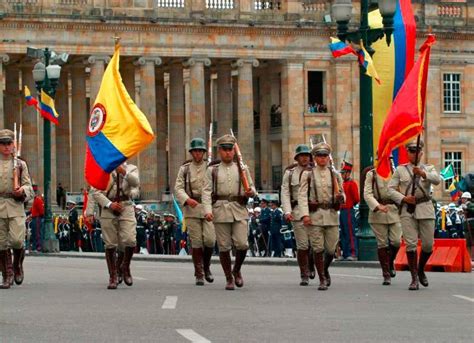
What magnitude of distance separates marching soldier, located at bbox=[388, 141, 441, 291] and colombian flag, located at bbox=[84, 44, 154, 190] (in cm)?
379

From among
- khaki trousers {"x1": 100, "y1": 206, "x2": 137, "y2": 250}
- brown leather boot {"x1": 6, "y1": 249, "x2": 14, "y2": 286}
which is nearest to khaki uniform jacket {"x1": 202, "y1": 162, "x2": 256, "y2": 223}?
khaki trousers {"x1": 100, "y1": 206, "x2": 137, "y2": 250}

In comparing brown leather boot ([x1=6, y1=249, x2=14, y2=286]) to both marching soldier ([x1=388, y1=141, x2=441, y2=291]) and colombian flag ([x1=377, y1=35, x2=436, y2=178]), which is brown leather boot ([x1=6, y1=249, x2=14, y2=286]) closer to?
marching soldier ([x1=388, y1=141, x2=441, y2=291])

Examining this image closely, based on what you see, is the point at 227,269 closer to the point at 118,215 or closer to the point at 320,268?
the point at 320,268

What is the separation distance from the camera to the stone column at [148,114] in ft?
242

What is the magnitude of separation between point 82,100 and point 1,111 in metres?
4.76

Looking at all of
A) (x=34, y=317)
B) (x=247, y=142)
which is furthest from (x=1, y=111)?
(x=34, y=317)

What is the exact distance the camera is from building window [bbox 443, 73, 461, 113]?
258 ft

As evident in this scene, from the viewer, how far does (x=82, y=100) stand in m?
75.7

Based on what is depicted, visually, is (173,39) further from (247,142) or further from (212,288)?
(212,288)

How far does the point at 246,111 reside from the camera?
7500cm

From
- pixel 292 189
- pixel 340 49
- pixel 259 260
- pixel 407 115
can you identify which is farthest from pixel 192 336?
pixel 340 49

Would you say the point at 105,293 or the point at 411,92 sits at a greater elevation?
the point at 411,92

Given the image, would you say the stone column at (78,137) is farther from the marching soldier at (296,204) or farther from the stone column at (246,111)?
the marching soldier at (296,204)

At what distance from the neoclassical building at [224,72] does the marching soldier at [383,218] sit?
4666cm
